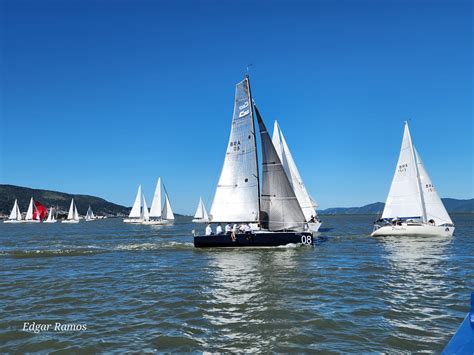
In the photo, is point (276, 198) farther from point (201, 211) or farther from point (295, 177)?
point (201, 211)

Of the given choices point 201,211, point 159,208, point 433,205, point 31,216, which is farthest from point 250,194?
point 31,216

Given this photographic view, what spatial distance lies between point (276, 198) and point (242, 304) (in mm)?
17904

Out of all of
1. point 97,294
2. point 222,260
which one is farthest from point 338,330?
point 222,260

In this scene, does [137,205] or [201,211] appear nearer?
[137,205]

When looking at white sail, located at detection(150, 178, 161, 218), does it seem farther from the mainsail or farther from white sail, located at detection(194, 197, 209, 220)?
the mainsail

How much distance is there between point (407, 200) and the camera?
135 ft

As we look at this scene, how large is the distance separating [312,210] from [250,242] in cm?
2438

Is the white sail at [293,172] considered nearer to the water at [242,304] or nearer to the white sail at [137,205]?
the water at [242,304]

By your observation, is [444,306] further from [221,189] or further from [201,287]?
[221,189]

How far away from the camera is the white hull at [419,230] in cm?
3856

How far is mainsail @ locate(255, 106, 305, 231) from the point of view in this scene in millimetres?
29750

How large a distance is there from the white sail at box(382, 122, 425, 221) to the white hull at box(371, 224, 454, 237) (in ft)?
5.57

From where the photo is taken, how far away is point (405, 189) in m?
41.4

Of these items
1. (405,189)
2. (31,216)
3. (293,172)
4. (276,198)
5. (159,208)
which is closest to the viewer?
(276,198)
